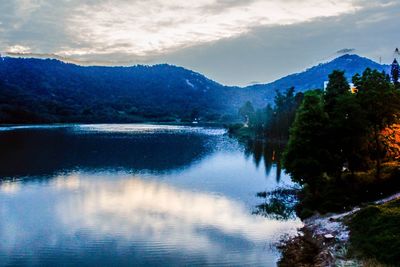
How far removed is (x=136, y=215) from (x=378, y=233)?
28.2 m

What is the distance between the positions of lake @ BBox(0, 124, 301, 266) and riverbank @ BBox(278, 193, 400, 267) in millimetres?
2307

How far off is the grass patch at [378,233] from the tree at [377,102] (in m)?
15.3

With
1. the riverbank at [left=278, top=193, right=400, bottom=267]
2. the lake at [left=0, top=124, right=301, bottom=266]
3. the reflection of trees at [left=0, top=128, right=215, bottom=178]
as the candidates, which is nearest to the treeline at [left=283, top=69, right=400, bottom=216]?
the lake at [left=0, top=124, right=301, bottom=266]

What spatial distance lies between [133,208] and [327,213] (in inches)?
984

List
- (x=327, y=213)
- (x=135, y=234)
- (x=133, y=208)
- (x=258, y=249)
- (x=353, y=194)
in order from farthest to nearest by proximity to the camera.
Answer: (x=133, y=208)
(x=353, y=194)
(x=327, y=213)
(x=135, y=234)
(x=258, y=249)

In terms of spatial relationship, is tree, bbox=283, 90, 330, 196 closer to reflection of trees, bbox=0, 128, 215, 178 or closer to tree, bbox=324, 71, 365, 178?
tree, bbox=324, 71, 365, 178

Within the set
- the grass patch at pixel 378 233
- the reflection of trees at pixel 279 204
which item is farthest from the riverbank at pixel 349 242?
the reflection of trees at pixel 279 204

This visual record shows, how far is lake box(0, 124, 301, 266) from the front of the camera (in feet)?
114

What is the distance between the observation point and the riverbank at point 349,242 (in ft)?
97.6

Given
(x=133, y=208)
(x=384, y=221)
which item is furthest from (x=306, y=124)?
(x=133, y=208)

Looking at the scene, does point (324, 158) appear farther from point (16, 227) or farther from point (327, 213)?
point (16, 227)

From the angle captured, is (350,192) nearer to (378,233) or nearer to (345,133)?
(345,133)

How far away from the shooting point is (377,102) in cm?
4828

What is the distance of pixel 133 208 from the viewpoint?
52469mm
